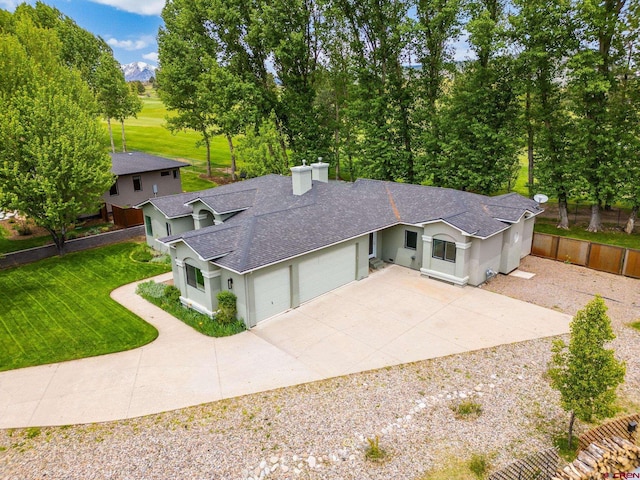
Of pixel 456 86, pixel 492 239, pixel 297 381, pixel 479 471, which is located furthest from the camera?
pixel 456 86

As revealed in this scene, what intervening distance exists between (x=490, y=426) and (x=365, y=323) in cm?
632

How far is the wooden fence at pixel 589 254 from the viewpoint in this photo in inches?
789

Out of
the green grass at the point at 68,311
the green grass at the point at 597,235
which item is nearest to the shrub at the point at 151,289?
the green grass at the point at 68,311

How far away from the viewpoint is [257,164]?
3219 centimetres

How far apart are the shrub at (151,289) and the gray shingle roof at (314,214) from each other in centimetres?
276

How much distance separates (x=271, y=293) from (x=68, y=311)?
8.73 m

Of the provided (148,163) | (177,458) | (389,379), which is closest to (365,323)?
(389,379)

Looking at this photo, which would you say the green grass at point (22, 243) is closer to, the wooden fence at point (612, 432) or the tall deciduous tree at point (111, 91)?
the tall deciduous tree at point (111, 91)

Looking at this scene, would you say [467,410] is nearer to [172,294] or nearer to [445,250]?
[445,250]

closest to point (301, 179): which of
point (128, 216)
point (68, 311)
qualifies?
point (68, 311)

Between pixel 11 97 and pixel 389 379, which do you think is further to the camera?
pixel 11 97

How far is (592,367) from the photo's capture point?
918cm

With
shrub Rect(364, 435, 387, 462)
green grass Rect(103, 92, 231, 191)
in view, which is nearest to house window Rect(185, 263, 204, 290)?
shrub Rect(364, 435, 387, 462)

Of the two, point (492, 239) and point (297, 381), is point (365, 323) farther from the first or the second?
point (492, 239)
